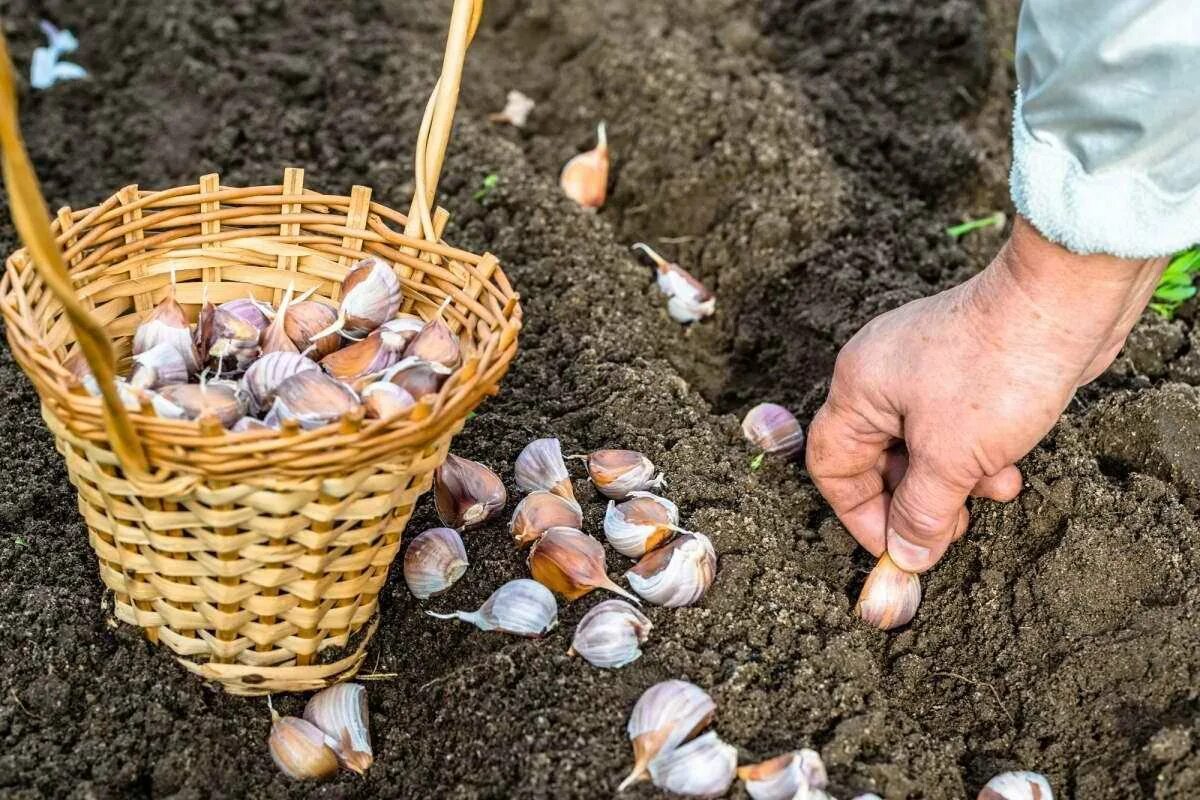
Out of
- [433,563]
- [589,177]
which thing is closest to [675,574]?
[433,563]

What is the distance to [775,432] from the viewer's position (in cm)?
224

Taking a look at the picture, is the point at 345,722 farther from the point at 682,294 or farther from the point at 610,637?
the point at 682,294

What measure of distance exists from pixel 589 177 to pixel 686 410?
835 millimetres

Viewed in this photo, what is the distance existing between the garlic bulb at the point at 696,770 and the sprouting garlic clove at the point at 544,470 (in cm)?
48

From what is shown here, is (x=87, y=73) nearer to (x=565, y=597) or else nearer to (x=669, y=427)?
(x=669, y=427)

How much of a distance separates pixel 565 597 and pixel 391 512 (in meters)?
0.34

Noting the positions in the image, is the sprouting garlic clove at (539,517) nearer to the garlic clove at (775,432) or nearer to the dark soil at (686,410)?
the dark soil at (686,410)

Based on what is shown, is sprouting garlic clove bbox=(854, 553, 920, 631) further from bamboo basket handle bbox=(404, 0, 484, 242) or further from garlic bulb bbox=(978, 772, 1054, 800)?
bamboo basket handle bbox=(404, 0, 484, 242)

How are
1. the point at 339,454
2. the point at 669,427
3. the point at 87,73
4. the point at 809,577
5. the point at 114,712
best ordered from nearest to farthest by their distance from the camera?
the point at 339,454 → the point at 114,712 → the point at 809,577 → the point at 669,427 → the point at 87,73

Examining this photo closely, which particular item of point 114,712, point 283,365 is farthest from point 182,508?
point 114,712

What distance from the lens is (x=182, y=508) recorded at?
5.10 ft

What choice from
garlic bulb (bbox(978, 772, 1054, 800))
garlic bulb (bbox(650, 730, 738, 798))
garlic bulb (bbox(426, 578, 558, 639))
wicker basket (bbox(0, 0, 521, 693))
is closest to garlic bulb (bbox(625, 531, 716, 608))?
garlic bulb (bbox(426, 578, 558, 639))

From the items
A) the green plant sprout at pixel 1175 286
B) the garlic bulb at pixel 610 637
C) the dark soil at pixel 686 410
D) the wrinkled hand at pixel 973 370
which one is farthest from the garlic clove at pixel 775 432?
the green plant sprout at pixel 1175 286

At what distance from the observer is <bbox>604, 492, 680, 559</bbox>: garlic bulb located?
1.89 metres
